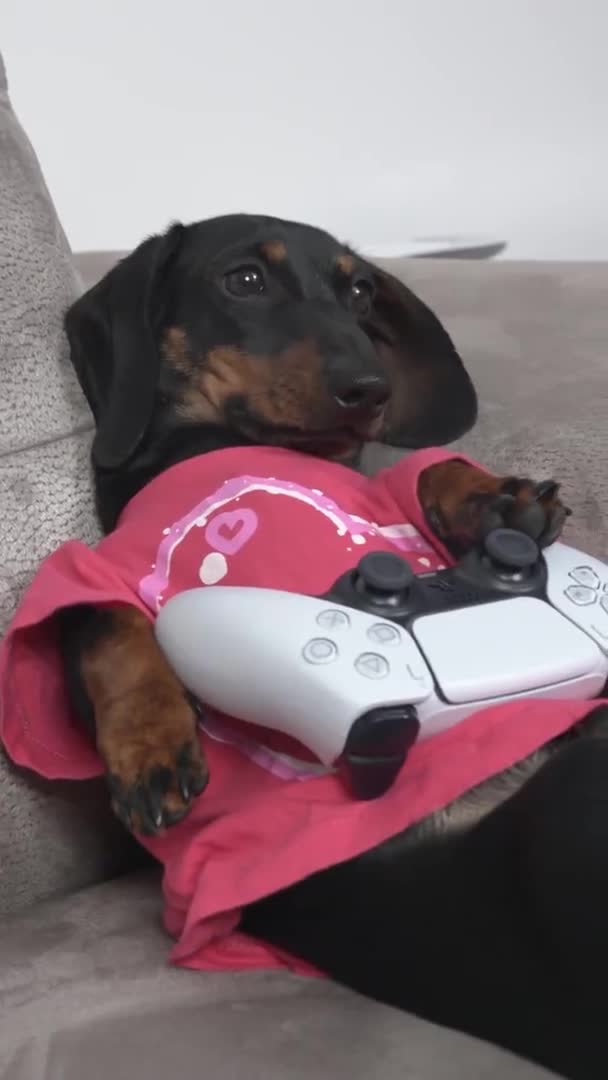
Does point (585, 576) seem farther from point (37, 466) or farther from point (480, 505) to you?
point (37, 466)

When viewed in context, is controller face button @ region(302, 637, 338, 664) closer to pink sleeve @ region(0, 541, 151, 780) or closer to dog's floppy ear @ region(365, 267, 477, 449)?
pink sleeve @ region(0, 541, 151, 780)

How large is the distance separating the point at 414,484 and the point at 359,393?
10 centimetres

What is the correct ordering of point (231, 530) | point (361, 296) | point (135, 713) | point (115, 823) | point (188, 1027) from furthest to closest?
point (361, 296) < point (115, 823) < point (231, 530) < point (135, 713) < point (188, 1027)

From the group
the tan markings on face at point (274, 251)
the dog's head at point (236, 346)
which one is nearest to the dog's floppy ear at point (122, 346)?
the dog's head at point (236, 346)

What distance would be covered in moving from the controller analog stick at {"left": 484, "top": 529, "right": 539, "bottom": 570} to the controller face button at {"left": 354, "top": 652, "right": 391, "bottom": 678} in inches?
6.8

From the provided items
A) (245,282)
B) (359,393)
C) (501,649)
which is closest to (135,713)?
(501,649)

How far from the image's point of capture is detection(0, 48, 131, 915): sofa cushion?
111 cm

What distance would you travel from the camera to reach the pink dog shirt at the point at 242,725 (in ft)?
2.79

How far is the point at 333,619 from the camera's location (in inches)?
33.4

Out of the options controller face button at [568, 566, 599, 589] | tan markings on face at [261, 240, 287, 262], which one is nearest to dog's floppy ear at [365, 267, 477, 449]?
tan markings on face at [261, 240, 287, 262]

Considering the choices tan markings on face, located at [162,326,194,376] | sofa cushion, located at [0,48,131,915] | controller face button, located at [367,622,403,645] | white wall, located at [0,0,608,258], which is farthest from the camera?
white wall, located at [0,0,608,258]

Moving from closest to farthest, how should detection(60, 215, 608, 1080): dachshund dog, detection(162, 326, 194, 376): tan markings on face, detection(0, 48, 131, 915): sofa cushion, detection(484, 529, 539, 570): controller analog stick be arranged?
1. detection(60, 215, 608, 1080): dachshund dog
2. detection(484, 529, 539, 570): controller analog stick
3. detection(0, 48, 131, 915): sofa cushion
4. detection(162, 326, 194, 376): tan markings on face

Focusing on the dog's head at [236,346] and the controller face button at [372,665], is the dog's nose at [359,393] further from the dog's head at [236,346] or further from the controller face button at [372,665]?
the controller face button at [372,665]

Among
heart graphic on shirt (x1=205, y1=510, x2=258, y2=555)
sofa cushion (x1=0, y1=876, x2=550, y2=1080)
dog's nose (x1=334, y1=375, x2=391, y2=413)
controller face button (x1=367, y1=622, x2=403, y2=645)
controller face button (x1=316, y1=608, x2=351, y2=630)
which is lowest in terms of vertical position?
sofa cushion (x1=0, y1=876, x2=550, y2=1080)
